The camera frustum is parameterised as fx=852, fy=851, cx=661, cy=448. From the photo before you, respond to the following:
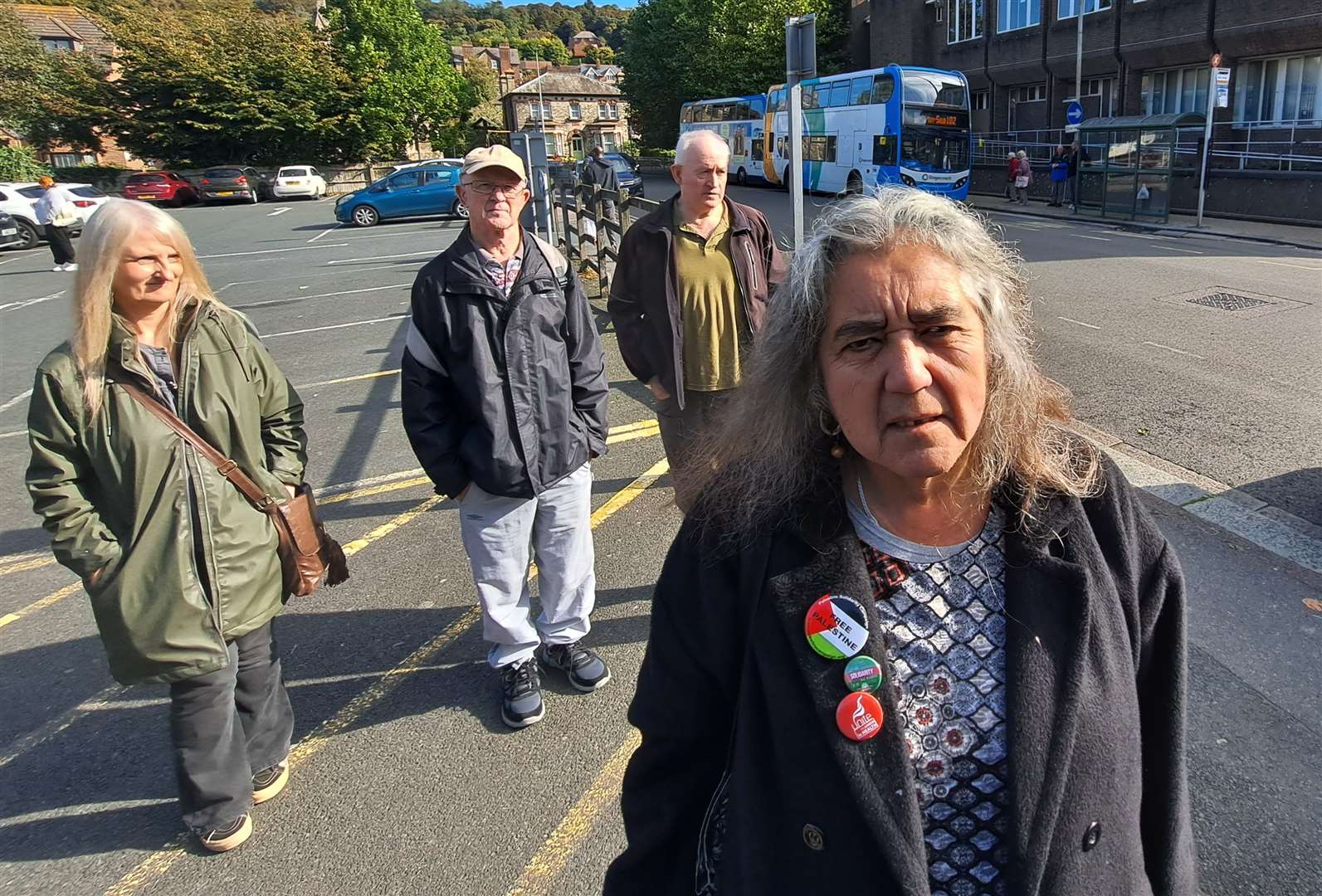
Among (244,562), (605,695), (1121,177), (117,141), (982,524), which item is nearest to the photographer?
(982,524)

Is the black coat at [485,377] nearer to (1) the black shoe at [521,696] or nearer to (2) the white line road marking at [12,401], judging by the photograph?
(1) the black shoe at [521,696]

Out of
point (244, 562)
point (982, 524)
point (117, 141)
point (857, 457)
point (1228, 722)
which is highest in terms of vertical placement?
point (117, 141)

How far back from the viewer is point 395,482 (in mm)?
5906

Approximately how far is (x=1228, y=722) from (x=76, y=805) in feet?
13.3

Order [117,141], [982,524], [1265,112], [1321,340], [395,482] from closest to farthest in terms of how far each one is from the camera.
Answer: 1. [982,524]
2. [395,482]
3. [1321,340]
4. [1265,112]
5. [117,141]

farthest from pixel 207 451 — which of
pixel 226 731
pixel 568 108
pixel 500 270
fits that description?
pixel 568 108

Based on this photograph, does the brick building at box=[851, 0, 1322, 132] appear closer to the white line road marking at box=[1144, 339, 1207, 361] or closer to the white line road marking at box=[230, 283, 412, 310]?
the white line road marking at box=[1144, 339, 1207, 361]

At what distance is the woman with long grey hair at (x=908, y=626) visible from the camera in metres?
1.28

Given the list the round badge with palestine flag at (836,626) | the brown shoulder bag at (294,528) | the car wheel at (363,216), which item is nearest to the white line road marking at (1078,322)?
the brown shoulder bag at (294,528)

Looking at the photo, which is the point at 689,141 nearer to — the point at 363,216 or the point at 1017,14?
the point at 363,216

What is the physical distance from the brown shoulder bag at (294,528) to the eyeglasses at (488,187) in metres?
1.18

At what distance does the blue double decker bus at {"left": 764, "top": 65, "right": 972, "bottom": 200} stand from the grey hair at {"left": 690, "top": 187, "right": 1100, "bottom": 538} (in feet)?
77.1

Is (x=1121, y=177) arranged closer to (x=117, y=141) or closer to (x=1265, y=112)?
(x=1265, y=112)

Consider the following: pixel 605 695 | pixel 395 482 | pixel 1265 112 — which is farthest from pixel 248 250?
pixel 1265 112
